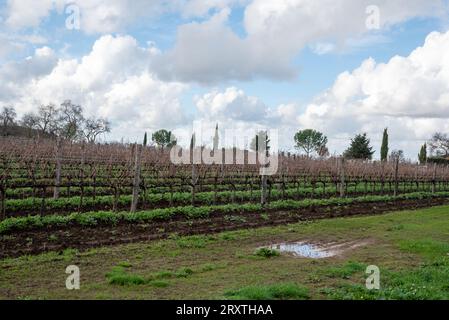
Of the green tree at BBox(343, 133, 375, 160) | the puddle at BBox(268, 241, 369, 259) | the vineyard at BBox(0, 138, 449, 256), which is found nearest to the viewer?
the puddle at BBox(268, 241, 369, 259)

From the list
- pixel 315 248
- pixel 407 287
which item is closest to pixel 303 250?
pixel 315 248

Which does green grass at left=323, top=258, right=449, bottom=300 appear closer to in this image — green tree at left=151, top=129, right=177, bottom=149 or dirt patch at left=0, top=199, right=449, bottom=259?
dirt patch at left=0, top=199, right=449, bottom=259

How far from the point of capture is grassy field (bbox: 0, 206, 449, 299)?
6.68 metres

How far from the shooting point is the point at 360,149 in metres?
62.2

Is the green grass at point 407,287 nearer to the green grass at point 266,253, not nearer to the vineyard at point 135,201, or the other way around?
the green grass at point 266,253

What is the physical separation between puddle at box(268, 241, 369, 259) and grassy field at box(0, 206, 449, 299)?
0.29m

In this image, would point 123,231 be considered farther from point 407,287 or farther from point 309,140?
point 309,140

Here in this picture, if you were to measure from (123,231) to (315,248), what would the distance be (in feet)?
16.4

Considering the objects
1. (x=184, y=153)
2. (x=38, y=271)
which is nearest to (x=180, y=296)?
(x=38, y=271)

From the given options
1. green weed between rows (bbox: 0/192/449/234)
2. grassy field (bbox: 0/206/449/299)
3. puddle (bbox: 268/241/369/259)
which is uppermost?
green weed between rows (bbox: 0/192/449/234)

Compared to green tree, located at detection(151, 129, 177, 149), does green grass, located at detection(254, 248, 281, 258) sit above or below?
below

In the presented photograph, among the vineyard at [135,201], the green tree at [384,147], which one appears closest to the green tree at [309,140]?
the green tree at [384,147]

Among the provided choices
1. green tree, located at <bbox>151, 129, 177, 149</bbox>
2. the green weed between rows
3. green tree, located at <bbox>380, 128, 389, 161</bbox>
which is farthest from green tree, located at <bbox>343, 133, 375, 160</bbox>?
the green weed between rows
